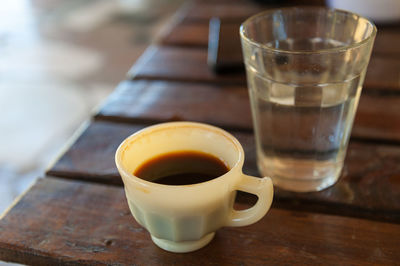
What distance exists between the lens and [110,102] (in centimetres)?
59

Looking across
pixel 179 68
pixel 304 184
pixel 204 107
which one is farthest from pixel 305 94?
pixel 179 68

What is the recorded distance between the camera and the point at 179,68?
0.69 m

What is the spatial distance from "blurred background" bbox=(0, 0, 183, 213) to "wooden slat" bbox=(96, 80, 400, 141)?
0.41 m

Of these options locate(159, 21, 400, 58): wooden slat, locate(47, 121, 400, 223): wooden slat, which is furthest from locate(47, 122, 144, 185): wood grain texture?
locate(159, 21, 400, 58): wooden slat

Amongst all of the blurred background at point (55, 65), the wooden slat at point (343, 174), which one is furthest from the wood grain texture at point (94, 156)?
the blurred background at point (55, 65)

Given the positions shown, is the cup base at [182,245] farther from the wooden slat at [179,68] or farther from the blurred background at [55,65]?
the blurred background at [55,65]

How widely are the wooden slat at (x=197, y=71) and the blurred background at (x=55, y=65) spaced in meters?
0.38

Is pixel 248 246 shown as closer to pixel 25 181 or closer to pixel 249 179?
pixel 249 179

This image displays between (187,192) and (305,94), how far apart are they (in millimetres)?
167

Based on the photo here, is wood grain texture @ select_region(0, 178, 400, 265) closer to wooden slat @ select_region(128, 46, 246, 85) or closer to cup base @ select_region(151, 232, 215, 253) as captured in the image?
cup base @ select_region(151, 232, 215, 253)

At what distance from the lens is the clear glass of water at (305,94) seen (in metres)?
0.41

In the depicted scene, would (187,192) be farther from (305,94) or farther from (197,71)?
(197,71)

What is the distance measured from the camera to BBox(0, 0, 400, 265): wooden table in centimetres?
37

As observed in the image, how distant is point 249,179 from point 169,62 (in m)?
0.40
